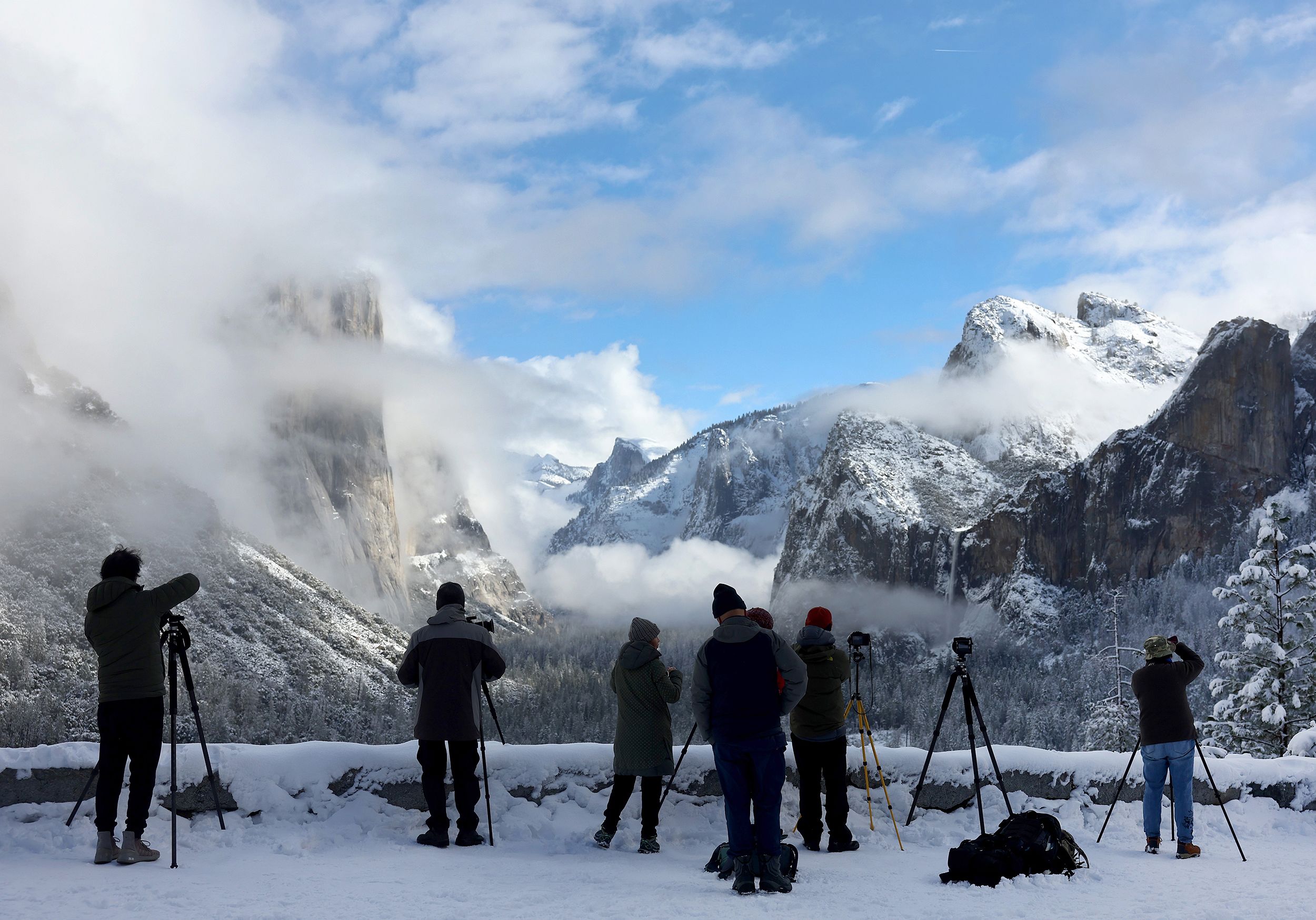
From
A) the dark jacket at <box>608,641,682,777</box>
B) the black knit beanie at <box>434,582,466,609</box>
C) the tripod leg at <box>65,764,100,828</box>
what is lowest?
the tripod leg at <box>65,764,100,828</box>

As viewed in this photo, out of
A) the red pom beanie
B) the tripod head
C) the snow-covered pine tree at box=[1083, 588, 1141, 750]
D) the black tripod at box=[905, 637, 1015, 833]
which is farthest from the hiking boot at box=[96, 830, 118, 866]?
the snow-covered pine tree at box=[1083, 588, 1141, 750]

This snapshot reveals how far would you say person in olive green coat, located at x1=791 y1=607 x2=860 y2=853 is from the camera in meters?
9.73

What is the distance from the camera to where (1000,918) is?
6.70 m

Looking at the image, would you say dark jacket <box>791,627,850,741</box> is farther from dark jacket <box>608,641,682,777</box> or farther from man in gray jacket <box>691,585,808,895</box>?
man in gray jacket <box>691,585,808,895</box>

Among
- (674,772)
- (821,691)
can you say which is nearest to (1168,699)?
(821,691)

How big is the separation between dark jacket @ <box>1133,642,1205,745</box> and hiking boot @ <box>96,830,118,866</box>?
956cm

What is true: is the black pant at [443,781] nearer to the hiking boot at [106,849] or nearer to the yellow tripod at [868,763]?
the hiking boot at [106,849]

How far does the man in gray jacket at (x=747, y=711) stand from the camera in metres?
7.80

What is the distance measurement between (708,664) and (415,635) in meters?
2.85

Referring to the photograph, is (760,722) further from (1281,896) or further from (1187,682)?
(1187,682)

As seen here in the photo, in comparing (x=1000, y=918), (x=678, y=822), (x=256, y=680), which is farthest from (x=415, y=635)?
(x=256, y=680)

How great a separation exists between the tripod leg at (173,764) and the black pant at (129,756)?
154 millimetres

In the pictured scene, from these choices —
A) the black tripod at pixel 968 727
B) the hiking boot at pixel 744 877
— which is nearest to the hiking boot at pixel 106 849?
the hiking boot at pixel 744 877

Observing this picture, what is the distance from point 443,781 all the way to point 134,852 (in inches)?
101
